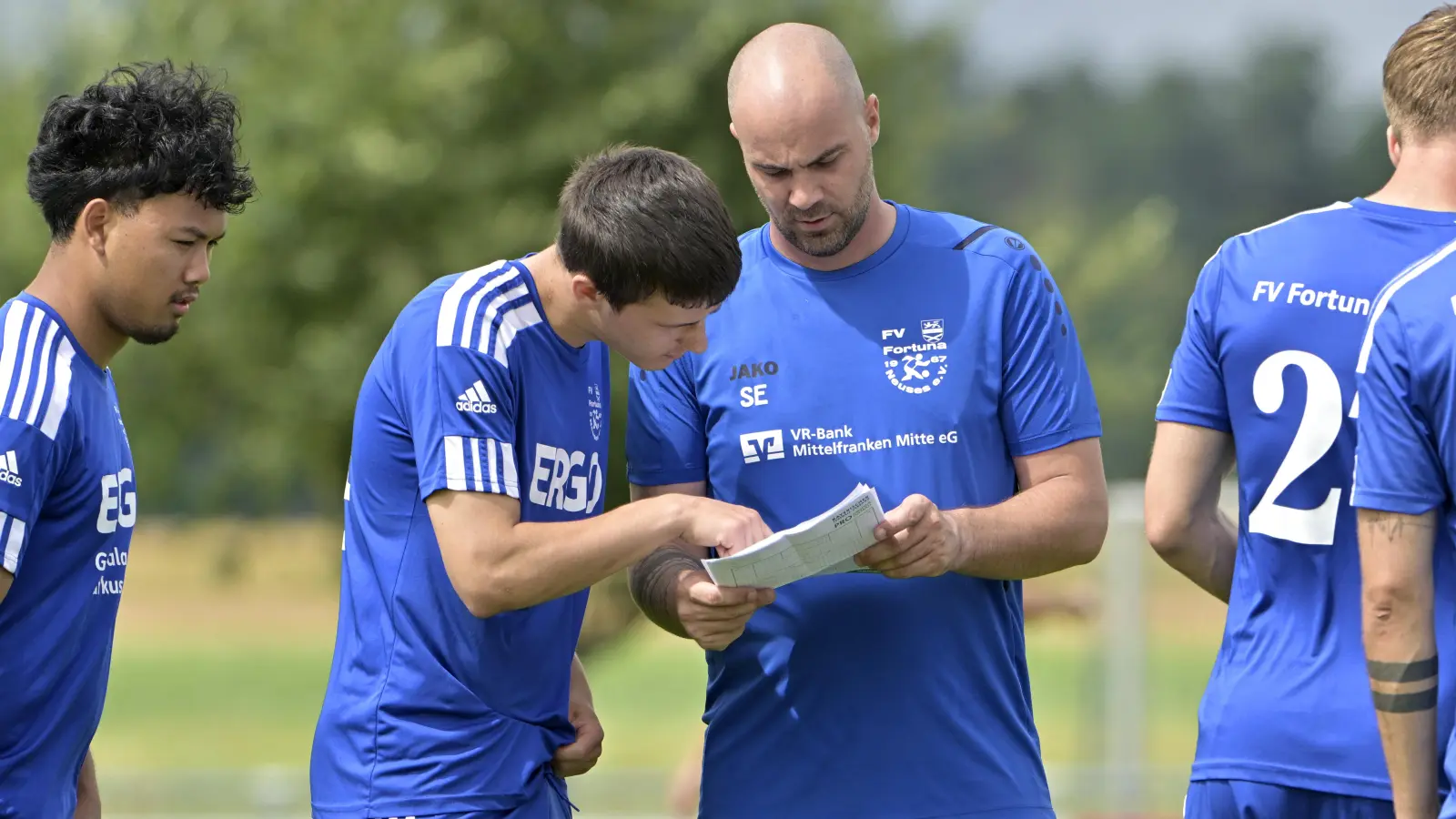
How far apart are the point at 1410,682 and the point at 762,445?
1.45 m

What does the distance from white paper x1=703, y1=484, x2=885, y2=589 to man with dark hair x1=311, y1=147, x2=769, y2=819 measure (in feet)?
0.20

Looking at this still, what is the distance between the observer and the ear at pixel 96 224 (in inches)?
129

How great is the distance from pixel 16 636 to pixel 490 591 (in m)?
0.98

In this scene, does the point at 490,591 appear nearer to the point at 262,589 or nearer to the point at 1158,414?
the point at 1158,414

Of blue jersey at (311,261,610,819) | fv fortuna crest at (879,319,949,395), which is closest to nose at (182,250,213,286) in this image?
blue jersey at (311,261,610,819)

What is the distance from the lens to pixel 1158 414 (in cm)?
374

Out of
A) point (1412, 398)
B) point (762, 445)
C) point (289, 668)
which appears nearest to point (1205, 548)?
point (1412, 398)

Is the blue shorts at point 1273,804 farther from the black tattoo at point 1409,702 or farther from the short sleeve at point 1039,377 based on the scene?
the short sleeve at point 1039,377

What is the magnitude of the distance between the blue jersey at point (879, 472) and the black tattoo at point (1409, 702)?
85 centimetres

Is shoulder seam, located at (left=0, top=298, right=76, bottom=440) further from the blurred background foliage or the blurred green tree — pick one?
the blurred green tree

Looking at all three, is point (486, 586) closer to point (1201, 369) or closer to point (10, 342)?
point (10, 342)

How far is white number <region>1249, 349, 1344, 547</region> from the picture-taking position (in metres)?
3.42

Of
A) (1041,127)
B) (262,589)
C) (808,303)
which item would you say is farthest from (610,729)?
(1041,127)

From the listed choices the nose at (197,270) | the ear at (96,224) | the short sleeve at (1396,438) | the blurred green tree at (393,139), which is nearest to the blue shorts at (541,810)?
the nose at (197,270)
